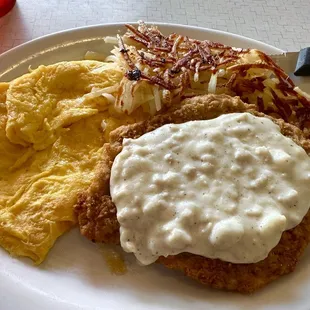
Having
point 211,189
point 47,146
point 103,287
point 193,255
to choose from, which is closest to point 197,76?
point 211,189

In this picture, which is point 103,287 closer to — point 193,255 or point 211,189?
point 193,255

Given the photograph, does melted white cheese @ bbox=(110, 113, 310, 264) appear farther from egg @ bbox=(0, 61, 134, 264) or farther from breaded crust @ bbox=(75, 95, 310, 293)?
egg @ bbox=(0, 61, 134, 264)

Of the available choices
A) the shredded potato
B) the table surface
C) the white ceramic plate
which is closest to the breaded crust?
the white ceramic plate

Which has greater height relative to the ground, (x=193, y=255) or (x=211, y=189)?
(x=211, y=189)

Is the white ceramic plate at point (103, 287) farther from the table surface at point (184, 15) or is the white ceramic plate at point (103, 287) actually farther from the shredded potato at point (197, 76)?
the table surface at point (184, 15)

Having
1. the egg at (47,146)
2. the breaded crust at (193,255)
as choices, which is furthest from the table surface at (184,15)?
the breaded crust at (193,255)

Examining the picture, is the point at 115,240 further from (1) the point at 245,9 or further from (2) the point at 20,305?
(1) the point at 245,9
